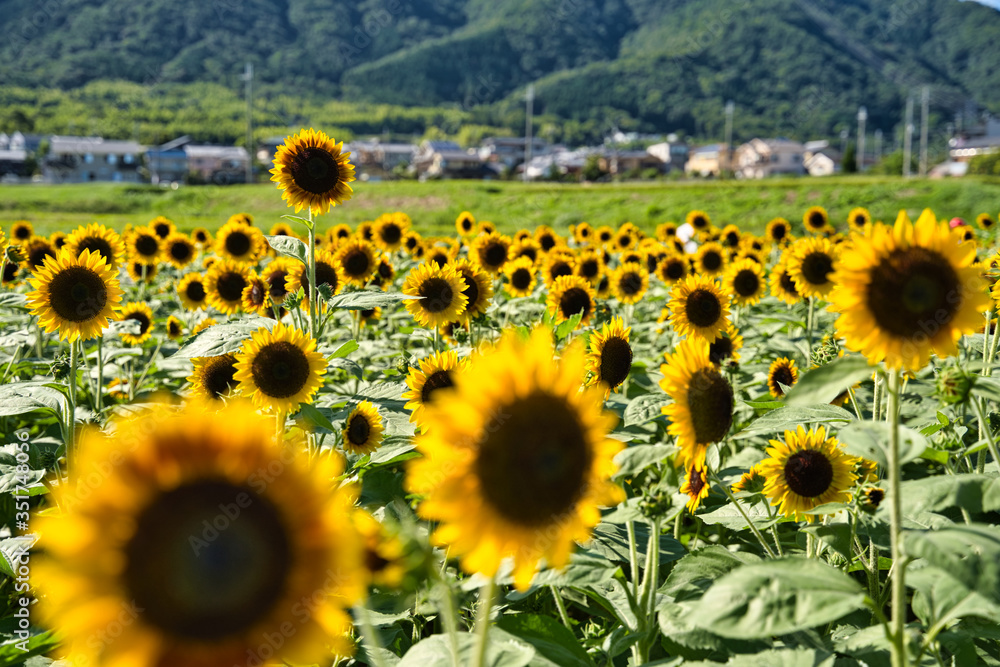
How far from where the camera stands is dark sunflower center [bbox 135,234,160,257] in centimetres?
645

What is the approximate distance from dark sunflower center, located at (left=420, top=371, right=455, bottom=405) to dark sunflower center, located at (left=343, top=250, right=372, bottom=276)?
2512 mm

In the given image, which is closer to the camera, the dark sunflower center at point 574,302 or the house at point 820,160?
the dark sunflower center at point 574,302

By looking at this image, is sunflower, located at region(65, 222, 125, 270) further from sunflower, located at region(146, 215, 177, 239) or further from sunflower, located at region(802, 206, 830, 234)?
sunflower, located at region(802, 206, 830, 234)

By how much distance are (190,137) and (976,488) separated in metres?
137

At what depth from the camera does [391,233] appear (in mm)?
6590

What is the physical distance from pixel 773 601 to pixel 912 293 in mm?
647

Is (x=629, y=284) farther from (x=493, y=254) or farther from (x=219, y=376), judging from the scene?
(x=219, y=376)

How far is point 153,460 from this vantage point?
0.98 m

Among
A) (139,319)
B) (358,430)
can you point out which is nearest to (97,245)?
(139,319)

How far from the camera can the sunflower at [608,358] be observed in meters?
→ 2.76

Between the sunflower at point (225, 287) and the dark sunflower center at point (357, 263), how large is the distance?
0.74 metres

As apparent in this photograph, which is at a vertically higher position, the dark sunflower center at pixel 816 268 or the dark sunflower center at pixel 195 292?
the dark sunflower center at pixel 816 268

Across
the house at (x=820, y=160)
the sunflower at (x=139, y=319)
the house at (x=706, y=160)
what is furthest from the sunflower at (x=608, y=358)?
the house at (x=820, y=160)

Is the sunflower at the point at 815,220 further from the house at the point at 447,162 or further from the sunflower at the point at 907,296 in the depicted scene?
the house at the point at 447,162
